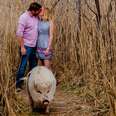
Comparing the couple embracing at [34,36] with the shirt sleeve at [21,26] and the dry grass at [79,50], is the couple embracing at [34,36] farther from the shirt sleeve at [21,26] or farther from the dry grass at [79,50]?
the dry grass at [79,50]

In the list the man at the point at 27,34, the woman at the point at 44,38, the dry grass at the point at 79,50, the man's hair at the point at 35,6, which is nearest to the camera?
the dry grass at the point at 79,50

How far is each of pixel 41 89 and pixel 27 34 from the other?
1.67 m

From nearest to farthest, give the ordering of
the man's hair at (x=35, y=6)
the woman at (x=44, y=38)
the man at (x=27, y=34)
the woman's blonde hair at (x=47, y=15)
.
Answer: the man's hair at (x=35, y=6) → the man at (x=27, y=34) → the woman at (x=44, y=38) → the woman's blonde hair at (x=47, y=15)

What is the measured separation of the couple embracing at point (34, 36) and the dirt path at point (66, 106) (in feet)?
1.94

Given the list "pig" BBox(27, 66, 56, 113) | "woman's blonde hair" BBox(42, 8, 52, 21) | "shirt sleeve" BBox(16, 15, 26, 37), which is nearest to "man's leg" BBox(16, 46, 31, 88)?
"shirt sleeve" BBox(16, 15, 26, 37)

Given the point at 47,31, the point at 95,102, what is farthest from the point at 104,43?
the point at 47,31

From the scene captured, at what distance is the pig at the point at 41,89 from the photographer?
620 centimetres

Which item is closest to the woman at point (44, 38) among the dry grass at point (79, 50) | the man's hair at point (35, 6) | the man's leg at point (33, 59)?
the man's leg at point (33, 59)

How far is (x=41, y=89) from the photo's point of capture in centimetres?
620

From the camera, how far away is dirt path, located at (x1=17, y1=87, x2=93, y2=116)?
247 inches

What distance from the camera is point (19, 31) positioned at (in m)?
7.49

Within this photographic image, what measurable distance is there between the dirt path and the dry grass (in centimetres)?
13

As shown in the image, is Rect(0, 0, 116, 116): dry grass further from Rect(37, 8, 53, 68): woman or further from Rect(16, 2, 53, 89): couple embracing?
Rect(37, 8, 53, 68): woman

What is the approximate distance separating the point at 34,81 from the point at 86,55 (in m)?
1.47
